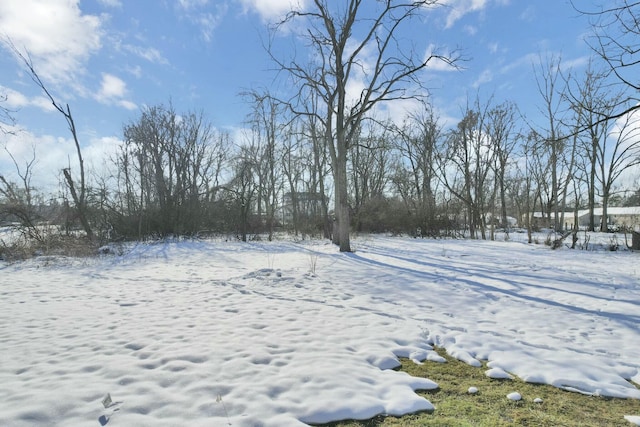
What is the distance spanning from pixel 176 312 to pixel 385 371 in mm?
3538

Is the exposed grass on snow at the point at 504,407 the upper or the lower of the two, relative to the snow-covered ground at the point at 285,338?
lower

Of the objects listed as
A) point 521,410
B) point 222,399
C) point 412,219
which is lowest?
point 521,410

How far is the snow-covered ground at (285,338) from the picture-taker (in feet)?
8.64

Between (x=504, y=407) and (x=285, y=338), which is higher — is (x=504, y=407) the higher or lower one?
the lower one

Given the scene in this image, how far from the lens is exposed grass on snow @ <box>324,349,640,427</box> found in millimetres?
2537

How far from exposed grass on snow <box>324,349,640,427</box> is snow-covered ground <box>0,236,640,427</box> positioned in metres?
0.12

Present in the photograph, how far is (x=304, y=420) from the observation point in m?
2.46

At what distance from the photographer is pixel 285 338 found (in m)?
4.15

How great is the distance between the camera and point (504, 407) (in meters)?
2.78

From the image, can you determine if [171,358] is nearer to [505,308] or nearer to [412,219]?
[505,308]

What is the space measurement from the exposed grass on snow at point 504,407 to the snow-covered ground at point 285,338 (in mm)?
124

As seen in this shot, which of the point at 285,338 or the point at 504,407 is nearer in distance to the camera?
the point at 504,407

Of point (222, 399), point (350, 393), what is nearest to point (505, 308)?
point (350, 393)

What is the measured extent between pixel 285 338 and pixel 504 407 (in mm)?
2413
